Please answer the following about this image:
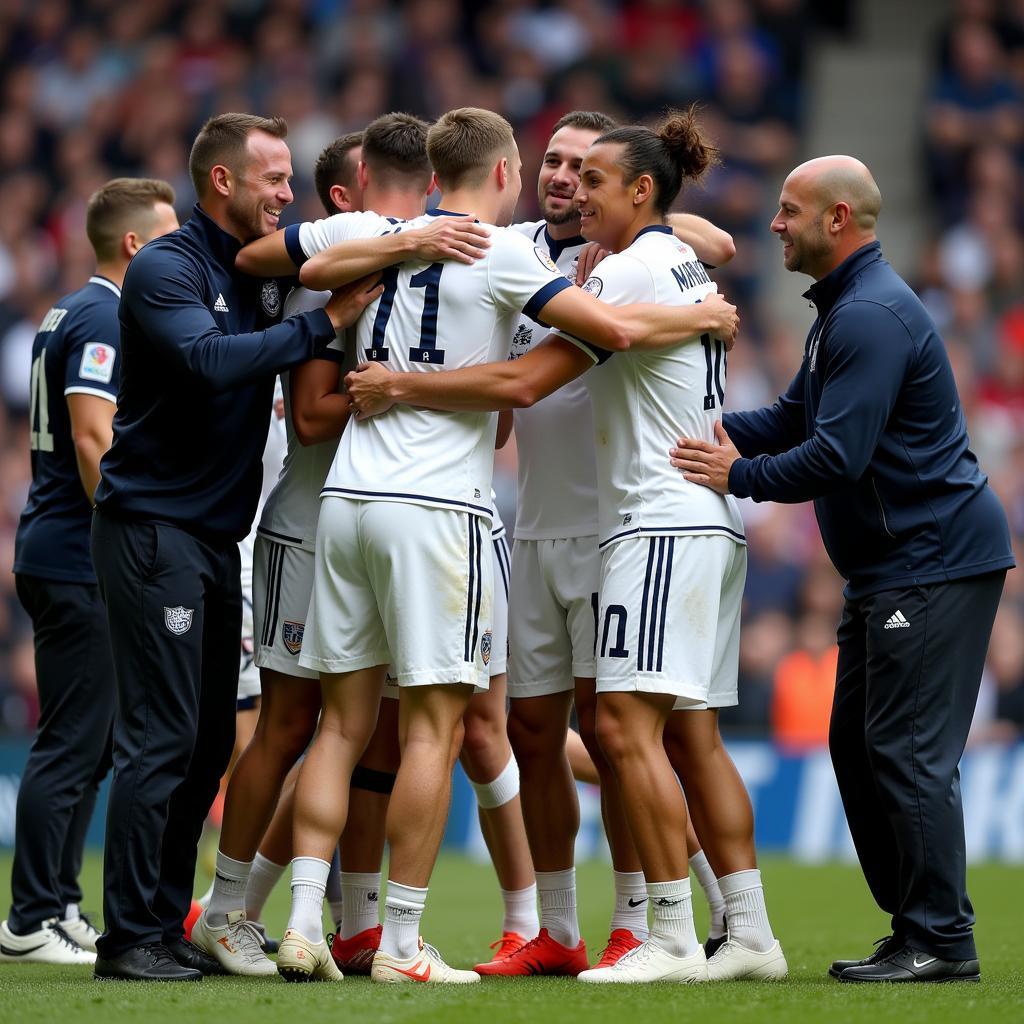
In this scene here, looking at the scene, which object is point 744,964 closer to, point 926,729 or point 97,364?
point 926,729

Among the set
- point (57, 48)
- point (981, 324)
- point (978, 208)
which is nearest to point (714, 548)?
point (981, 324)

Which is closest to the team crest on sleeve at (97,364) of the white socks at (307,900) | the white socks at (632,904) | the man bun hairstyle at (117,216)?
the man bun hairstyle at (117,216)

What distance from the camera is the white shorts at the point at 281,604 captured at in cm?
572

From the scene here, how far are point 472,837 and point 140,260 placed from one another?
23.2 feet

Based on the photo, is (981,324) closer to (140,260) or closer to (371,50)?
(371,50)

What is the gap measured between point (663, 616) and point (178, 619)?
1548mm

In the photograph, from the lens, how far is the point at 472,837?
11820 mm

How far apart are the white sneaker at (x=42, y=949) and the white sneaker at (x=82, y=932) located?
1.55ft

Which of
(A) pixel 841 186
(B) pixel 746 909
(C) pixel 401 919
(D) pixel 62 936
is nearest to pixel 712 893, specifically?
(B) pixel 746 909

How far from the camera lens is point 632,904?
596 centimetres

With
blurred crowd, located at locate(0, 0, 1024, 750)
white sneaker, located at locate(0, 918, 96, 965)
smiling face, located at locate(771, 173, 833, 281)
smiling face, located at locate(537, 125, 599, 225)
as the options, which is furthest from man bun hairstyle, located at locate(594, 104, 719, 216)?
blurred crowd, located at locate(0, 0, 1024, 750)

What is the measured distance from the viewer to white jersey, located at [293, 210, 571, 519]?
17.7 feet

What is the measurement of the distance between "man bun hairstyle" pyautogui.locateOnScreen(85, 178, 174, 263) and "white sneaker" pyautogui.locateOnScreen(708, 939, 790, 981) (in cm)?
357

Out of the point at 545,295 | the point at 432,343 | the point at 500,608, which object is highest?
the point at 545,295
